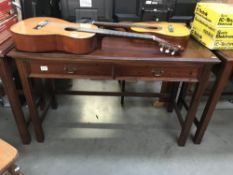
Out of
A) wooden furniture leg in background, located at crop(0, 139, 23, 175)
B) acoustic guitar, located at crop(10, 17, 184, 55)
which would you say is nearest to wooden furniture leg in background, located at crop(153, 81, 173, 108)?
acoustic guitar, located at crop(10, 17, 184, 55)

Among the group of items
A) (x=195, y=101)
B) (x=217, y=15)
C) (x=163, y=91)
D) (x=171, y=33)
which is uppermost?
(x=217, y=15)

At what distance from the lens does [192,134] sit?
1.73 m

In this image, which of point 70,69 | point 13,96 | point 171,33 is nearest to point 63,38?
point 70,69

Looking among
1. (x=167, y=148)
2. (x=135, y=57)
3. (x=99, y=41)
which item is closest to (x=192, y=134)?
(x=167, y=148)

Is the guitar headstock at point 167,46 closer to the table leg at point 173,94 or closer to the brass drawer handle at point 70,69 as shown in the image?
the brass drawer handle at point 70,69

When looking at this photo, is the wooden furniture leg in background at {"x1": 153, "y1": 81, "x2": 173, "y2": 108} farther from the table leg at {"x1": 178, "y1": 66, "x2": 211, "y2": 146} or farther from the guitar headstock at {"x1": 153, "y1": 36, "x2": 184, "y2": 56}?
the guitar headstock at {"x1": 153, "y1": 36, "x2": 184, "y2": 56}

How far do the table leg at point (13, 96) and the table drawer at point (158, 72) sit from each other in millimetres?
645

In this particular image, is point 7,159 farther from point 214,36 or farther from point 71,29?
point 214,36

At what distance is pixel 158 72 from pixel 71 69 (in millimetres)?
518

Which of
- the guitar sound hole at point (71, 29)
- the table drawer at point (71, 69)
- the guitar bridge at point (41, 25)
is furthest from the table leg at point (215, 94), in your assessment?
the guitar bridge at point (41, 25)

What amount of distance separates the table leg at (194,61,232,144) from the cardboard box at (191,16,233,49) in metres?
0.14

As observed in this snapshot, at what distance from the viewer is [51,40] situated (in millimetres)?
1105

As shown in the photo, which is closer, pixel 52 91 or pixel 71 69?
pixel 71 69

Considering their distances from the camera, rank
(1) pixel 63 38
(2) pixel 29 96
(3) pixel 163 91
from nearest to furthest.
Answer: (1) pixel 63 38 < (2) pixel 29 96 < (3) pixel 163 91
